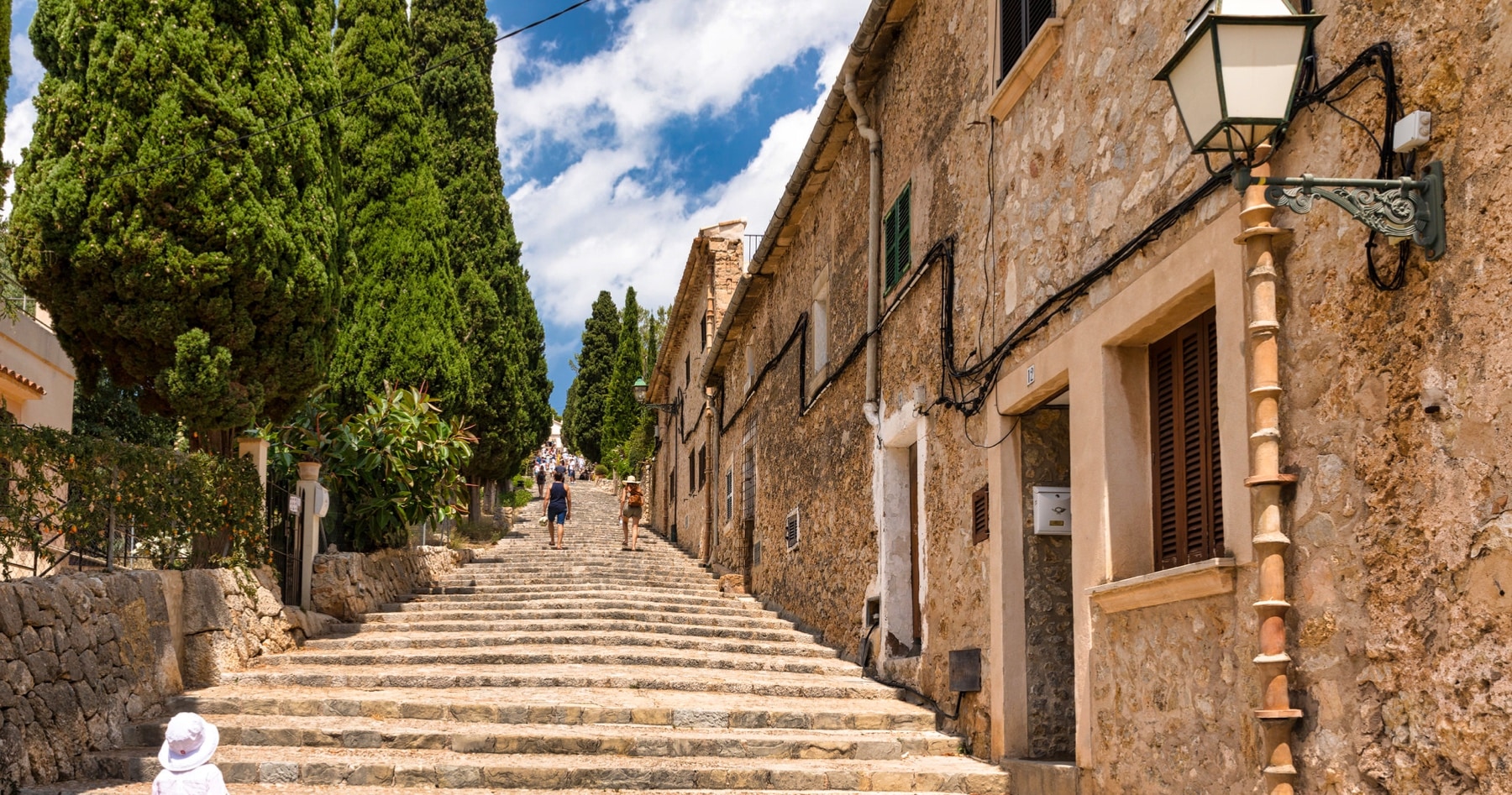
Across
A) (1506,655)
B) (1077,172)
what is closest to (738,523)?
(1077,172)

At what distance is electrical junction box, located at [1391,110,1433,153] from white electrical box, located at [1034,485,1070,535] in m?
3.88

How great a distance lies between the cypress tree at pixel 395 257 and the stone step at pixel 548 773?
37.1ft

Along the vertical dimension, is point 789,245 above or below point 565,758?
above

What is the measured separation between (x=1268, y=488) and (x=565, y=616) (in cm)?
985

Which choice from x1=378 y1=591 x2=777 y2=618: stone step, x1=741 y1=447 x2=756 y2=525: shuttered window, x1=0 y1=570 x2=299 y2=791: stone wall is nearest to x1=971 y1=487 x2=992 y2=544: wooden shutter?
x1=0 y1=570 x2=299 y2=791: stone wall

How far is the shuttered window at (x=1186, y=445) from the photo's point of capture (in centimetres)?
595

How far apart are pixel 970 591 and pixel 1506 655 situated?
5011 mm

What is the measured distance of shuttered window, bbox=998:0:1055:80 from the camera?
799 cm

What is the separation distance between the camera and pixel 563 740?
8.64 meters

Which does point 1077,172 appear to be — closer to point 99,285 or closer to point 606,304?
point 99,285

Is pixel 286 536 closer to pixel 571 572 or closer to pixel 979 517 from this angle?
pixel 571 572

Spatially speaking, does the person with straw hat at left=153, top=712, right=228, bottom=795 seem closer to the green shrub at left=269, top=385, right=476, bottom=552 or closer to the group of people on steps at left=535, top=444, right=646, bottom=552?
the green shrub at left=269, top=385, right=476, bottom=552

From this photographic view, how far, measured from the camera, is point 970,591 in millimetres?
8750

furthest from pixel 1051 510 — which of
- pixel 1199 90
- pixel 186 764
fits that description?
pixel 186 764
